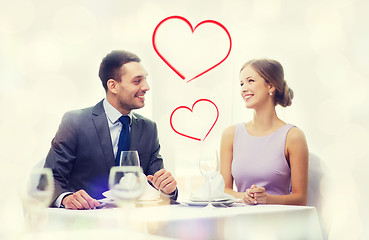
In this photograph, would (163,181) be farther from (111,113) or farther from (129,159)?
(111,113)

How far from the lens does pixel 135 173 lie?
4.08 feet

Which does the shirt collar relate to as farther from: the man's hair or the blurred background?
the blurred background

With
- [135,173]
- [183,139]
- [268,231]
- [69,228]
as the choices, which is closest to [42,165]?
[69,228]

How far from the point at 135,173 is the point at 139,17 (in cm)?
233

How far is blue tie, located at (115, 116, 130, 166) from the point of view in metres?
1.99

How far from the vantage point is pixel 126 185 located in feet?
3.97

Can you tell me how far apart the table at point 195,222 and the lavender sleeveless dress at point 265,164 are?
0.61 meters

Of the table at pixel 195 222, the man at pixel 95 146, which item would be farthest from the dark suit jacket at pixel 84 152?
the table at pixel 195 222

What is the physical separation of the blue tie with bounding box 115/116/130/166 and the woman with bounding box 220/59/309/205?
524mm

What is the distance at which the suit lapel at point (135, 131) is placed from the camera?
210 centimetres

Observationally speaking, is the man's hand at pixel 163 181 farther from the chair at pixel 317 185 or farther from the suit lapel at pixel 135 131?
the chair at pixel 317 185

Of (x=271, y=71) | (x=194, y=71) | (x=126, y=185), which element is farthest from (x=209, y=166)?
(x=194, y=71)

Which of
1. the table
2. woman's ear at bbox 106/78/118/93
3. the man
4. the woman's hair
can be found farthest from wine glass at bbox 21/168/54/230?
the woman's hair

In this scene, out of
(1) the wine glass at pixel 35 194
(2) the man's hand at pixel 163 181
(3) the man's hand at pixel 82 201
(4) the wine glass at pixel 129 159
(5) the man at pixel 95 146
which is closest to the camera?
(1) the wine glass at pixel 35 194
